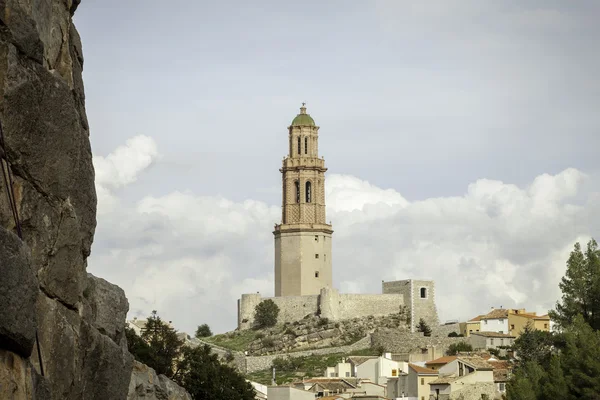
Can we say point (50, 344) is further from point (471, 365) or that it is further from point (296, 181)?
point (296, 181)

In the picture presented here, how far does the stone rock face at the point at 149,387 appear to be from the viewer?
131 feet

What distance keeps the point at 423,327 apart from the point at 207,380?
63.1 metres

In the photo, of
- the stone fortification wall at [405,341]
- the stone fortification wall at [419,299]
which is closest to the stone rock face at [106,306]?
the stone fortification wall at [405,341]

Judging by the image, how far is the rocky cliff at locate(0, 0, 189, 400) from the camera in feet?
59.6

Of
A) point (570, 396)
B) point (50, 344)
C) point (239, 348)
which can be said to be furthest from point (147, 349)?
point (239, 348)

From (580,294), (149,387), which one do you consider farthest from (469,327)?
(149,387)

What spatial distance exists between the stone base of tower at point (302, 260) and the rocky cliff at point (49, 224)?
10398cm

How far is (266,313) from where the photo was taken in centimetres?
12462

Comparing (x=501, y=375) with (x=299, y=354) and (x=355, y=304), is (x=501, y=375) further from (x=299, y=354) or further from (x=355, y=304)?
(x=355, y=304)

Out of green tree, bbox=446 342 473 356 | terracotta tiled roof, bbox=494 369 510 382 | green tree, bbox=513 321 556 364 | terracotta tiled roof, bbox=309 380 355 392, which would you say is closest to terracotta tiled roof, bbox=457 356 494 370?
terracotta tiled roof, bbox=494 369 510 382

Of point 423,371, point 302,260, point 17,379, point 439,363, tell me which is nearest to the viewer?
point 17,379

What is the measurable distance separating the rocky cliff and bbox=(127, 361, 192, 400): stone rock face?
1594 centimetres

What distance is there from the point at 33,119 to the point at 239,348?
102 meters

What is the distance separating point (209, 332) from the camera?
138m
